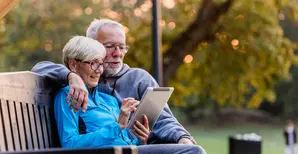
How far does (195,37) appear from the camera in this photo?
14516 millimetres

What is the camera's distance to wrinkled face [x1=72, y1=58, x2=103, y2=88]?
3.98m

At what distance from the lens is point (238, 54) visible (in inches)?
571

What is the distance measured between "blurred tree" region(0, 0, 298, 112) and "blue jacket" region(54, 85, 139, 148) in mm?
9942

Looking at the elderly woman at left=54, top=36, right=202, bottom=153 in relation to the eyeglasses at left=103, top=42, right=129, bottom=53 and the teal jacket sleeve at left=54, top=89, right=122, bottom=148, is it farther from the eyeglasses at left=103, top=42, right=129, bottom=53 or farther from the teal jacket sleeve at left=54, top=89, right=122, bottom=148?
the eyeglasses at left=103, top=42, right=129, bottom=53

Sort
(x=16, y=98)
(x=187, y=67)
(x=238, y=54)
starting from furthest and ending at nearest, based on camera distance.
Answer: (x=187, y=67)
(x=238, y=54)
(x=16, y=98)

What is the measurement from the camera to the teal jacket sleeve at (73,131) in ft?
11.7

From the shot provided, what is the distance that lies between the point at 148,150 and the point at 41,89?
2.71 feet

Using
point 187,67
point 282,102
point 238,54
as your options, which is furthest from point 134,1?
point 282,102

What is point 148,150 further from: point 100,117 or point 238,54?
point 238,54

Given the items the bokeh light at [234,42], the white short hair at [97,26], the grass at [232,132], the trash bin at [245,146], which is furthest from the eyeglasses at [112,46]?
the grass at [232,132]

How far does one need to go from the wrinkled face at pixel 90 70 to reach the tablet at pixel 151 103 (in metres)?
0.32

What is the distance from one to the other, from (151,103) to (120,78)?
2.26 feet

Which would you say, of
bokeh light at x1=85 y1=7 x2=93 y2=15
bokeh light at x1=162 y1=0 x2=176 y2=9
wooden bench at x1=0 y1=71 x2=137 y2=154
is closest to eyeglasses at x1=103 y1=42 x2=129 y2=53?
wooden bench at x1=0 y1=71 x2=137 y2=154

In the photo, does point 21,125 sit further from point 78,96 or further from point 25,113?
point 78,96
